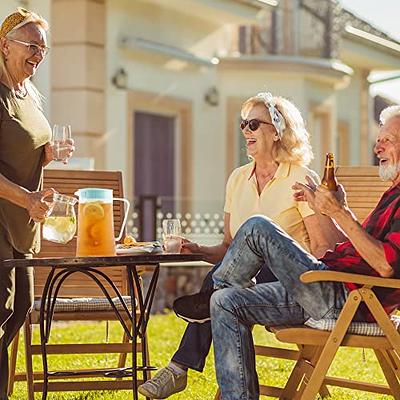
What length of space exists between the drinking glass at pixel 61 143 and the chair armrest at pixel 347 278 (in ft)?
4.40

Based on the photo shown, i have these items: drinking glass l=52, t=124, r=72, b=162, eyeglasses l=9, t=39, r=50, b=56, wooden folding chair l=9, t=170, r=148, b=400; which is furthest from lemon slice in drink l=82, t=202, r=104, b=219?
wooden folding chair l=9, t=170, r=148, b=400

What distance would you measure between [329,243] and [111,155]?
954 cm

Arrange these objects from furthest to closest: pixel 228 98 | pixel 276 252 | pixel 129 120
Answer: pixel 228 98 < pixel 129 120 < pixel 276 252

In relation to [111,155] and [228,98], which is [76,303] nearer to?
[111,155]

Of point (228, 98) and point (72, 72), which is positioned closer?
point (72, 72)

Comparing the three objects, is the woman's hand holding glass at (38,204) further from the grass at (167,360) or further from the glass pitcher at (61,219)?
the grass at (167,360)

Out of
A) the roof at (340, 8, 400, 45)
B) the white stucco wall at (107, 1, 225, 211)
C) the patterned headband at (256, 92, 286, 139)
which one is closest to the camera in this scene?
the patterned headband at (256, 92, 286, 139)

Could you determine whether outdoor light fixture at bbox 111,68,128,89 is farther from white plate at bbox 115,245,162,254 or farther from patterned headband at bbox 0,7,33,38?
white plate at bbox 115,245,162,254

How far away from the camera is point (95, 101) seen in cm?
1488

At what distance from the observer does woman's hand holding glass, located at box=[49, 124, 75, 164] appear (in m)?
5.86

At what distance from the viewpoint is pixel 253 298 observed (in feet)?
17.9

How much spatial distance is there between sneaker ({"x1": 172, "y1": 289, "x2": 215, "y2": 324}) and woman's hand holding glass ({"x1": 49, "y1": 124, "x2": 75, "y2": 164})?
2.77ft

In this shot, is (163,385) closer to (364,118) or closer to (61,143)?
(61,143)

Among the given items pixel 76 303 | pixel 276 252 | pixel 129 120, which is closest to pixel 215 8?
pixel 129 120
